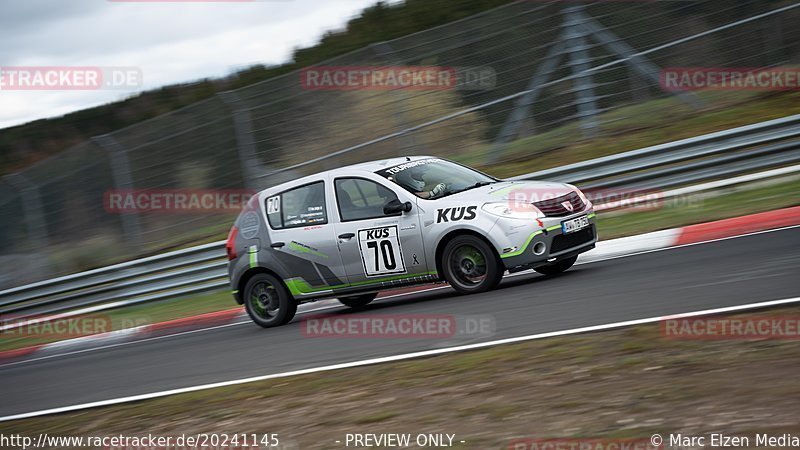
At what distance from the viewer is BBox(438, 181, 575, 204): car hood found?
9297mm

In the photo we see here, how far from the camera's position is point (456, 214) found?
30.9 feet

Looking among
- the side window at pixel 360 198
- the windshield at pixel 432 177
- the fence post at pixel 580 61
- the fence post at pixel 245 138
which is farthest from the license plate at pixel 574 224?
the fence post at pixel 245 138

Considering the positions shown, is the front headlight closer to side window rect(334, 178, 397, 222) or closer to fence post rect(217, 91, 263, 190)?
Result: side window rect(334, 178, 397, 222)

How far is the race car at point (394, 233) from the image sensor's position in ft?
30.2

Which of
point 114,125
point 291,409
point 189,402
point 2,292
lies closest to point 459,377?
point 291,409

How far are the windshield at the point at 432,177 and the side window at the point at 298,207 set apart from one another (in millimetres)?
815

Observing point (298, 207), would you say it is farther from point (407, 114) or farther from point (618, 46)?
point (618, 46)

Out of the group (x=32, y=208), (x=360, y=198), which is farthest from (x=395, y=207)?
(x=32, y=208)

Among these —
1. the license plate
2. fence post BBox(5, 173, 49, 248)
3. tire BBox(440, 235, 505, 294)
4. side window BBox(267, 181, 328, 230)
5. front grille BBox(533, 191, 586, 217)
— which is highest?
fence post BBox(5, 173, 49, 248)

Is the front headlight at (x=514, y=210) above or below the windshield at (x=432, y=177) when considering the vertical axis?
below

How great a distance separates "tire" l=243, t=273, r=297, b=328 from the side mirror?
185cm

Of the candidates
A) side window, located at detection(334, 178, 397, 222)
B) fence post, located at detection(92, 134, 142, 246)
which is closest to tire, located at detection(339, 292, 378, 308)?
side window, located at detection(334, 178, 397, 222)

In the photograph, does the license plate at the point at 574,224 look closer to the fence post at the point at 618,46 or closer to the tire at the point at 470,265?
the tire at the point at 470,265

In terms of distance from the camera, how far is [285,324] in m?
11.1
